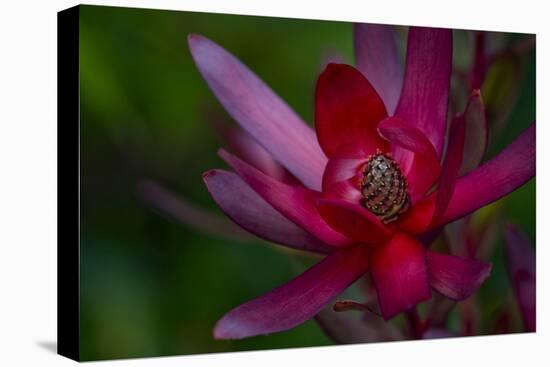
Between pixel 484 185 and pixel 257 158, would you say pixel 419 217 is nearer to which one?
pixel 484 185

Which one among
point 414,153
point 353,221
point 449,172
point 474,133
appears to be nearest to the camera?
point 449,172

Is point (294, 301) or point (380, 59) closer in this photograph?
point (294, 301)

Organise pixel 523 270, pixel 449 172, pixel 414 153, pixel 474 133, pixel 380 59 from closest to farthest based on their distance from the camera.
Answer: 1. pixel 449 172
2. pixel 414 153
3. pixel 474 133
4. pixel 380 59
5. pixel 523 270

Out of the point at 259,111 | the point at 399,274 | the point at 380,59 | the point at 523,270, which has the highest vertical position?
the point at 380,59

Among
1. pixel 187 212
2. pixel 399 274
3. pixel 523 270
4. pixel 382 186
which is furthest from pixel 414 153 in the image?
pixel 523 270

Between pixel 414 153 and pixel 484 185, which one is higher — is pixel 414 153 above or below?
above

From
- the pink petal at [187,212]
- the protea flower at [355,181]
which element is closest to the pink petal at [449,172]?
the protea flower at [355,181]

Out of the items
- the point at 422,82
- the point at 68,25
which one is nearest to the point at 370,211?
the point at 422,82

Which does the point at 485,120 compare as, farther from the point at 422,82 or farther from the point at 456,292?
the point at 456,292
